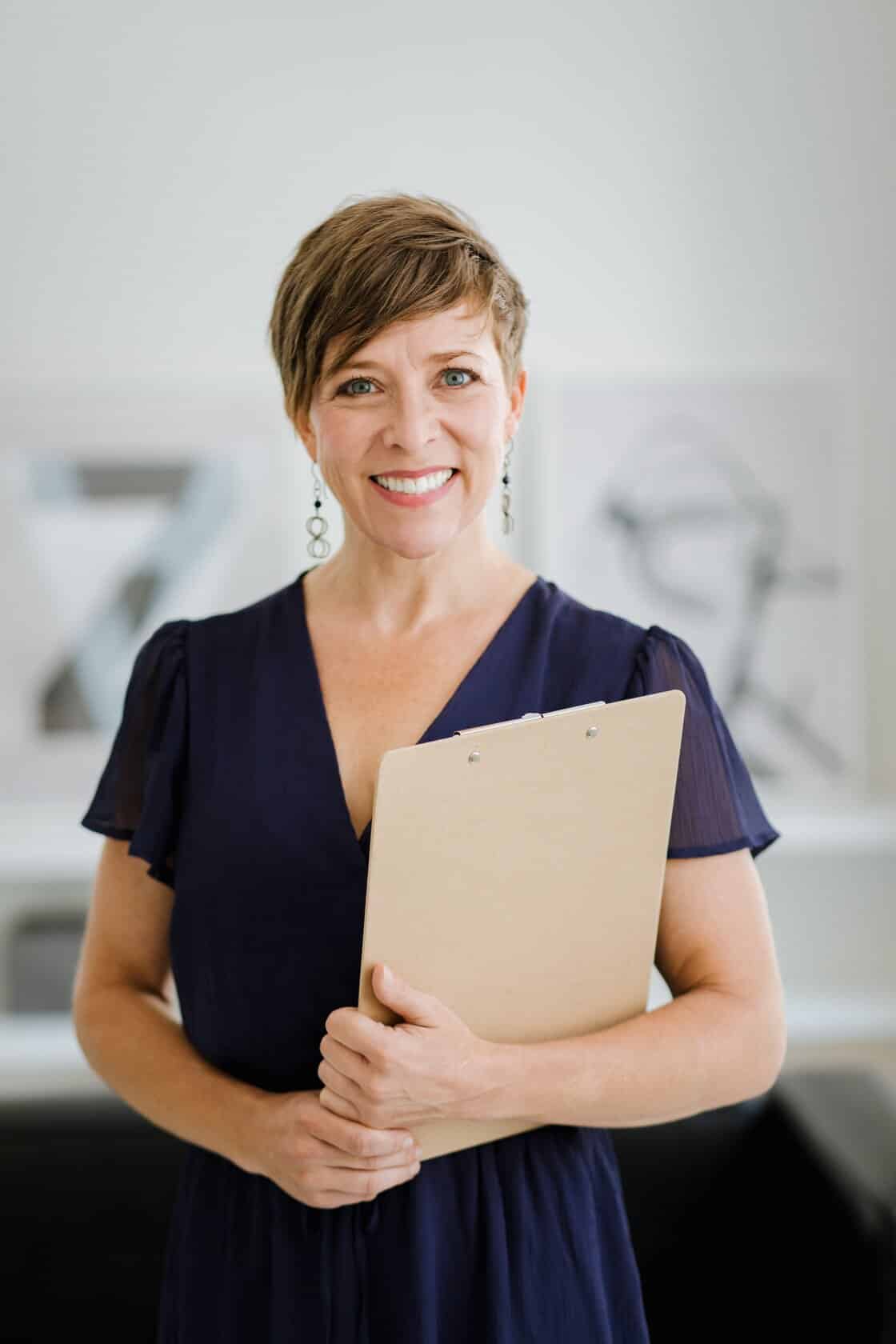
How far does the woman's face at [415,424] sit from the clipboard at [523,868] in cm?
24

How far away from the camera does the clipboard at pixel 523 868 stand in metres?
0.93

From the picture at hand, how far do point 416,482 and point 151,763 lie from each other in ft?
1.21

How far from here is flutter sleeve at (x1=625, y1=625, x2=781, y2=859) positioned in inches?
43.7

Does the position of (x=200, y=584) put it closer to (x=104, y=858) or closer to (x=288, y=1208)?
(x=104, y=858)


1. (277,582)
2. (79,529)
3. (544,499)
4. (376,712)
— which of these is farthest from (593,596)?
(376,712)

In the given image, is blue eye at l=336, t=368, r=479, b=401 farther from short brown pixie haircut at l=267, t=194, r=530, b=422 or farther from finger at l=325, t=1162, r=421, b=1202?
finger at l=325, t=1162, r=421, b=1202

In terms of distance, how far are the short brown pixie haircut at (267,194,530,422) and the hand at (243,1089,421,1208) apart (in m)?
0.61

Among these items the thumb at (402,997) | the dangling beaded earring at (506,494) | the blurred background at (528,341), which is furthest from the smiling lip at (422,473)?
the blurred background at (528,341)

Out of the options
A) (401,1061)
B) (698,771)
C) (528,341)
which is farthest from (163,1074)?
(528,341)

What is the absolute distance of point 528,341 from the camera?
2.89m

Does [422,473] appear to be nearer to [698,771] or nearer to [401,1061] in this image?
[698,771]

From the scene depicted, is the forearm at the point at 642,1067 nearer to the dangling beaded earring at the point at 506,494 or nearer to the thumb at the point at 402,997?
the thumb at the point at 402,997

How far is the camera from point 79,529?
2.79 meters

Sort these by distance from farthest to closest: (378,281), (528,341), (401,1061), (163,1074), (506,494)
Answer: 1. (528,341)
2. (506,494)
3. (163,1074)
4. (378,281)
5. (401,1061)
